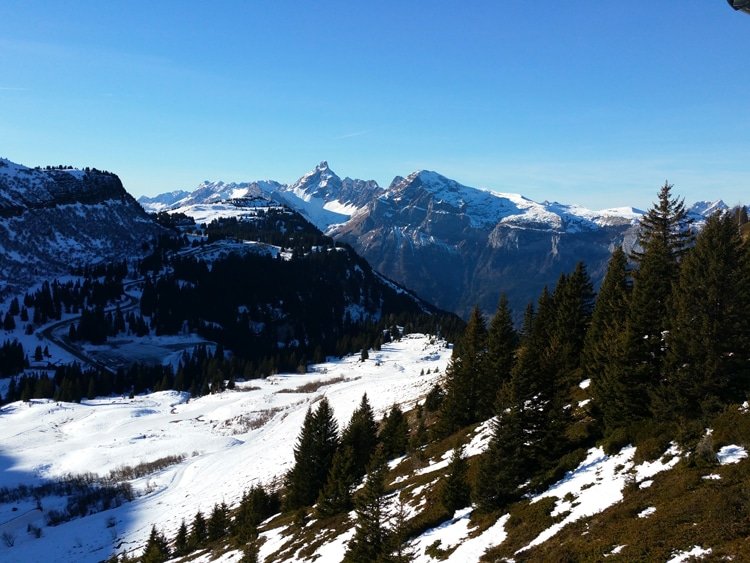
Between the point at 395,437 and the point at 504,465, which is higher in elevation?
the point at 504,465

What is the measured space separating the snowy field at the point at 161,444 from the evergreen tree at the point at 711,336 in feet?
171

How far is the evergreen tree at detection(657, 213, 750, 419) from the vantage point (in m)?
25.1

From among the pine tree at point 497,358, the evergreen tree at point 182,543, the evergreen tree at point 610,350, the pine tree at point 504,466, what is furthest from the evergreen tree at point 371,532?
the evergreen tree at point 182,543

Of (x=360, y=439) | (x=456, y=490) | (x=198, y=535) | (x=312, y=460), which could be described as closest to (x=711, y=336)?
(x=456, y=490)

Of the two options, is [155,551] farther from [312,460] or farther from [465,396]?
[465,396]

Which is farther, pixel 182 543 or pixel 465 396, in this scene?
pixel 182 543

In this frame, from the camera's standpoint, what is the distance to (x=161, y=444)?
94.2 metres

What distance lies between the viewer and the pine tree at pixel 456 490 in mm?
A: 30438

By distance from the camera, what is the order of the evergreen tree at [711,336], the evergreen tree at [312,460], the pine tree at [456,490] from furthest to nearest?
the evergreen tree at [312,460]
the pine tree at [456,490]
the evergreen tree at [711,336]

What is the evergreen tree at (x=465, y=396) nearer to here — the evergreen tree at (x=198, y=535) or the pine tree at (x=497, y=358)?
the pine tree at (x=497, y=358)

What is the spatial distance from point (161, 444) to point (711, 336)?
93625 millimetres

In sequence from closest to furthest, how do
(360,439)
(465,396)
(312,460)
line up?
(312,460)
(360,439)
(465,396)

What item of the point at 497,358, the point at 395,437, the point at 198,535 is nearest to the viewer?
the point at 497,358

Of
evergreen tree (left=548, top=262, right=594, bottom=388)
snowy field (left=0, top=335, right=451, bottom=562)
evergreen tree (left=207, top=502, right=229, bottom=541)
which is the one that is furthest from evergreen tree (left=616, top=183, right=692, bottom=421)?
snowy field (left=0, top=335, right=451, bottom=562)
